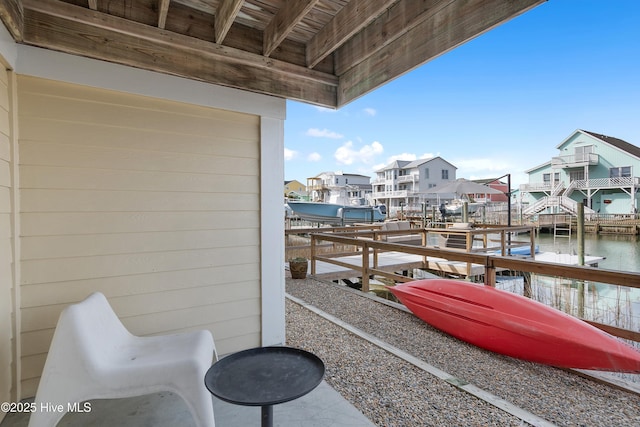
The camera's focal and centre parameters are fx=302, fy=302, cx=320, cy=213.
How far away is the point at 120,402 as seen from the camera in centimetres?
197

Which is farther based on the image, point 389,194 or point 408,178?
point 389,194

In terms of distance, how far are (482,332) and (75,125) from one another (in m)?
3.74

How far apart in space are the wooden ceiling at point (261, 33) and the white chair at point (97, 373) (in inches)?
66.1

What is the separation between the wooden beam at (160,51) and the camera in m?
1.84

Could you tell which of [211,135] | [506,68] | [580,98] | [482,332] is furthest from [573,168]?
[211,135]

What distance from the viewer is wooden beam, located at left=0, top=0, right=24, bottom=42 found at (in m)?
1.55

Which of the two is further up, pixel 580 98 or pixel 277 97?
pixel 580 98

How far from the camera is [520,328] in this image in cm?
260

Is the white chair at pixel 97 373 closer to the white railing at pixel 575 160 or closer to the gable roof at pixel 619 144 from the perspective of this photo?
the white railing at pixel 575 160

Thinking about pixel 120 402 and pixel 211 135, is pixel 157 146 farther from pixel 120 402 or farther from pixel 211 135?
pixel 120 402

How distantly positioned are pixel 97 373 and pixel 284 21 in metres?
2.29

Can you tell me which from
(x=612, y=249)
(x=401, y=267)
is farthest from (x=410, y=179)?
(x=401, y=267)

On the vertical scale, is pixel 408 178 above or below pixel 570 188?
above

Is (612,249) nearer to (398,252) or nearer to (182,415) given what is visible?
(398,252)
